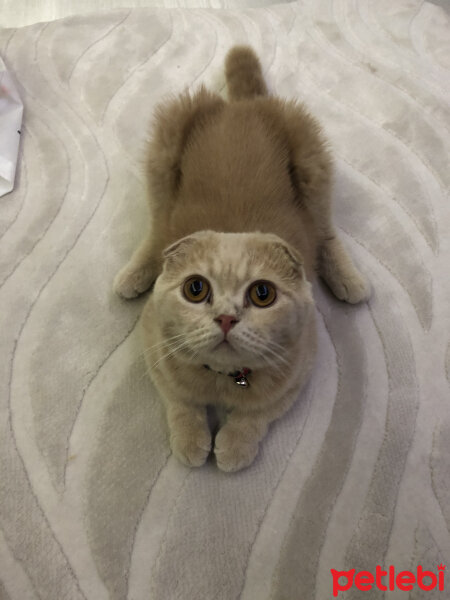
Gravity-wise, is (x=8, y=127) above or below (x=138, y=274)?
above

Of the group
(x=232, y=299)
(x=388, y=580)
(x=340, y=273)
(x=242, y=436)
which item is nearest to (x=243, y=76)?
(x=340, y=273)

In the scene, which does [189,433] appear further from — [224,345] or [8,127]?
[8,127]

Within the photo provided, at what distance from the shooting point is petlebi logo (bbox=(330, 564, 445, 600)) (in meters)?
0.76

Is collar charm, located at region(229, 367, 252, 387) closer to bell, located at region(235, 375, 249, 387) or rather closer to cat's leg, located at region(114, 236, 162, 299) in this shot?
bell, located at region(235, 375, 249, 387)

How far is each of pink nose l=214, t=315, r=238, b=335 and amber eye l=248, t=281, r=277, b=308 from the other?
6 cm

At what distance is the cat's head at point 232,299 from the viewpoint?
22.6 inches

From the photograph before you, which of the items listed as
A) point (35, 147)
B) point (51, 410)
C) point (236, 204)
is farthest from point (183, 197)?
point (35, 147)

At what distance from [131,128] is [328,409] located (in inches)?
37.4

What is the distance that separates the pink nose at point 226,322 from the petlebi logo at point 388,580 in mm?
529

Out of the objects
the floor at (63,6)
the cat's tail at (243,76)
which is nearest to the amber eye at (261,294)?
the cat's tail at (243,76)

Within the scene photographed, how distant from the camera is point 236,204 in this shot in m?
0.76

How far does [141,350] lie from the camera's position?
0.95 meters

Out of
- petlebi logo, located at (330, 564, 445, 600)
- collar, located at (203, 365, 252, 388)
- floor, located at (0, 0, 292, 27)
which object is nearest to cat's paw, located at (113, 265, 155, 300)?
collar, located at (203, 365, 252, 388)

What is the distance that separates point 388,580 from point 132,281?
0.78m
